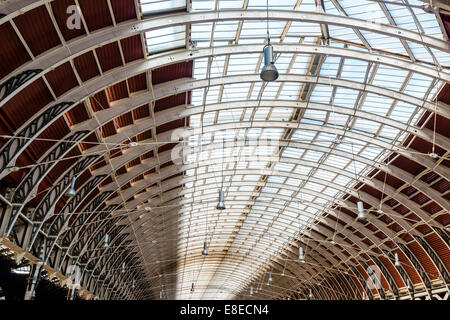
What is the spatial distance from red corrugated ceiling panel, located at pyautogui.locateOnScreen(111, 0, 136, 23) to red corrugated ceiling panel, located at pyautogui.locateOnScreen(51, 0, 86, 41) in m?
1.60

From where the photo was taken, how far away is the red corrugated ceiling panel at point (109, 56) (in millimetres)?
18578

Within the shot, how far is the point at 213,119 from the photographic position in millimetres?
29750

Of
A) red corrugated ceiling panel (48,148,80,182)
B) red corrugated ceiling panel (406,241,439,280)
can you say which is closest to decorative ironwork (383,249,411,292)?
red corrugated ceiling panel (406,241,439,280)

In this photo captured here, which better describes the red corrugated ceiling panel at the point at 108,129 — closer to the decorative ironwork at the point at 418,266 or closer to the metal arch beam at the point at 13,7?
the metal arch beam at the point at 13,7

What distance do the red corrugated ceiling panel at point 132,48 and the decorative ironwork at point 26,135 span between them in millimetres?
3846

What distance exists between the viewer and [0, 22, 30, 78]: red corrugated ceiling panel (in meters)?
14.4

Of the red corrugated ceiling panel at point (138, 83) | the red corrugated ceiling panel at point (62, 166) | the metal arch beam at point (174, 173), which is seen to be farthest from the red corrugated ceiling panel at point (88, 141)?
Answer: the metal arch beam at point (174, 173)

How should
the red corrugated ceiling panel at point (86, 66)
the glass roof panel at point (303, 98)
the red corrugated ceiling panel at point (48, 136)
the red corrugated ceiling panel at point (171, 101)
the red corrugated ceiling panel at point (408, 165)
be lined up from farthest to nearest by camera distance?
1. the red corrugated ceiling panel at point (408, 165)
2. the red corrugated ceiling panel at point (171, 101)
3. the red corrugated ceiling panel at point (48, 136)
4. the glass roof panel at point (303, 98)
5. the red corrugated ceiling panel at point (86, 66)

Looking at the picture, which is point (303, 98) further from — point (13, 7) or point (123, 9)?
point (13, 7)

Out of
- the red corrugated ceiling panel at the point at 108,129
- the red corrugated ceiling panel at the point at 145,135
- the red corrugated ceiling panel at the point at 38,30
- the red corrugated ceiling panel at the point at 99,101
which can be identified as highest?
the red corrugated ceiling panel at the point at 145,135

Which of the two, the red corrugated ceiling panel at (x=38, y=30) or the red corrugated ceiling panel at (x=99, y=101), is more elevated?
the red corrugated ceiling panel at (x=99, y=101)

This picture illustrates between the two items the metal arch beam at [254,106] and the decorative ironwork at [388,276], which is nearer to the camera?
the metal arch beam at [254,106]

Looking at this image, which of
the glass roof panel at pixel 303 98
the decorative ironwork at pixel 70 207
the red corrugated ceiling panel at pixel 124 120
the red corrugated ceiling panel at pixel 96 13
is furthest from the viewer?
the decorative ironwork at pixel 70 207
